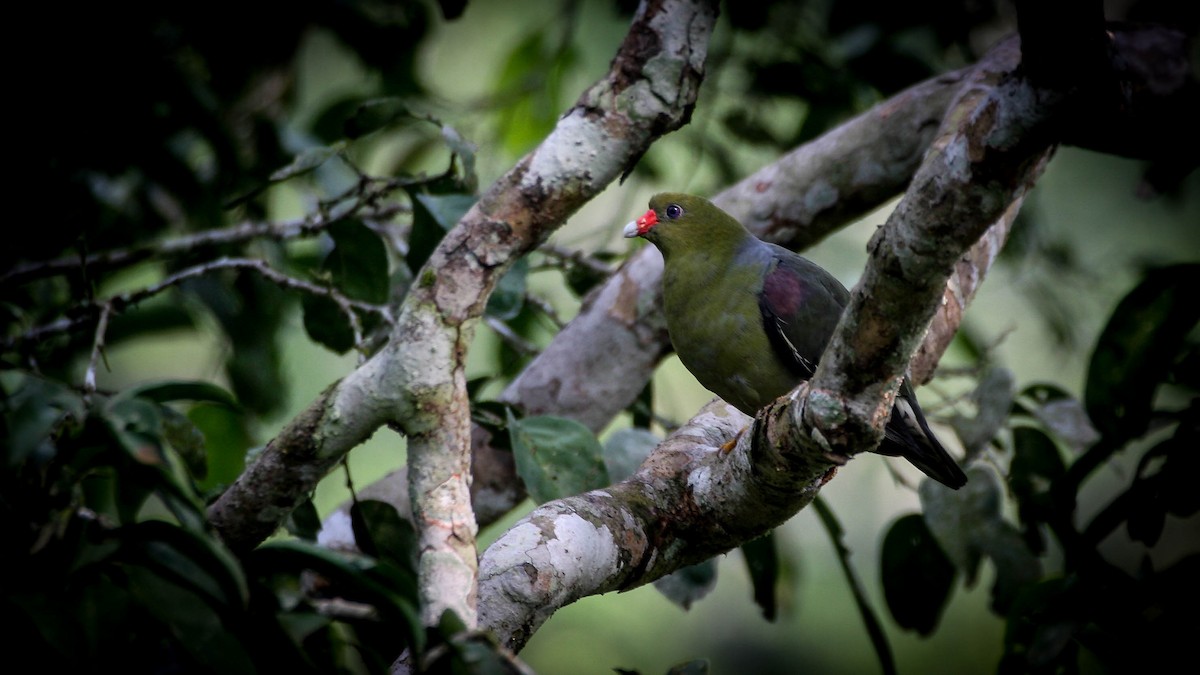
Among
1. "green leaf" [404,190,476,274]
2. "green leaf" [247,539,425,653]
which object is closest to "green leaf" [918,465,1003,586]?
"green leaf" [404,190,476,274]

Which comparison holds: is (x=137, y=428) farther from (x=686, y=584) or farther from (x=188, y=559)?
(x=686, y=584)

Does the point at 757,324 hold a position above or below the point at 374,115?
below

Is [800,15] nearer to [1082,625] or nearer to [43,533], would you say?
[1082,625]

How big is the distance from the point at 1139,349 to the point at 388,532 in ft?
7.49

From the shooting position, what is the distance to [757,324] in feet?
10.1

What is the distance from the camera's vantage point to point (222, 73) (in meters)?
4.39

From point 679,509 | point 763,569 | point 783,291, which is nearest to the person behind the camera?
point 679,509

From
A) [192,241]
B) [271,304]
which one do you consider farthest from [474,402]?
[271,304]

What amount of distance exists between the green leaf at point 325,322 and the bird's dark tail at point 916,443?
164cm

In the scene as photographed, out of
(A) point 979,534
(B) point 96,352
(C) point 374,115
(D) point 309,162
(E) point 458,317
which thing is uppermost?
(C) point 374,115

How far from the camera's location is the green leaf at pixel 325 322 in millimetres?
3084

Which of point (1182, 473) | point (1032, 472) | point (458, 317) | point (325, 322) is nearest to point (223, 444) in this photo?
point (325, 322)

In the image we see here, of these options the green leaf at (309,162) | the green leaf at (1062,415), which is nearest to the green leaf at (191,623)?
the green leaf at (309,162)

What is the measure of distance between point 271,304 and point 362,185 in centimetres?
153
